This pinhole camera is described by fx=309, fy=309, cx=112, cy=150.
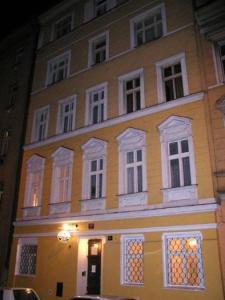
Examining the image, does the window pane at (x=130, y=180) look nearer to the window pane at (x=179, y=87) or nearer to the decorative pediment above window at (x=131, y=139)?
the decorative pediment above window at (x=131, y=139)

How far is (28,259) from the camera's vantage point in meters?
14.7

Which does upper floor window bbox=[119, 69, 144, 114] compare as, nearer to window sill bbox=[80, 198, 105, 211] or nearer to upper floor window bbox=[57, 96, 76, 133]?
upper floor window bbox=[57, 96, 76, 133]

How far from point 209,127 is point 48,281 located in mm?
9223

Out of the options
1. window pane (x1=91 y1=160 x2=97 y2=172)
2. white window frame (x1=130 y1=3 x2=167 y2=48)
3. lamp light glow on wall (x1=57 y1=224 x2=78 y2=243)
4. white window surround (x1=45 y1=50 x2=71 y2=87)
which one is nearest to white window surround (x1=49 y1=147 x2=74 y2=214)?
lamp light glow on wall (x1=57 y1=224 x2=78 y2=243)

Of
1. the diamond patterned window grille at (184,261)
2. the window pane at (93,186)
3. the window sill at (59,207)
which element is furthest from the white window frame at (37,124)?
the diamond patterned window grille at (184,261)

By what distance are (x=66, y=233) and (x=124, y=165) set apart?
12.6 ft

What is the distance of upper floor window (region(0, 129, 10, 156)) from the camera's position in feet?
60.3

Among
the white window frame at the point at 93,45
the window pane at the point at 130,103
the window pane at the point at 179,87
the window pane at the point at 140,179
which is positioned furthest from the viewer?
the white window frame at the point at 93,45

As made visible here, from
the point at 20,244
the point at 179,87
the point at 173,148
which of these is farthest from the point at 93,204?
the point at 179,87

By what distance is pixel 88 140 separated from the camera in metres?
14.1

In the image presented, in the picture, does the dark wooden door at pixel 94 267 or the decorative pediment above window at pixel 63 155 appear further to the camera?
the decorative pediment above window at pixel 63 155

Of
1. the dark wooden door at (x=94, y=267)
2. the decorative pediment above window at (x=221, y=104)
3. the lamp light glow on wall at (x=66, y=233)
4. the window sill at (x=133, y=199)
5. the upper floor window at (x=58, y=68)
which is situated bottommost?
the dark wooden door at (x=94, y=267)

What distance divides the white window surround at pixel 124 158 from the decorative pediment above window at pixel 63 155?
2.86 meters

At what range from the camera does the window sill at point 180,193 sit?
1051cm
